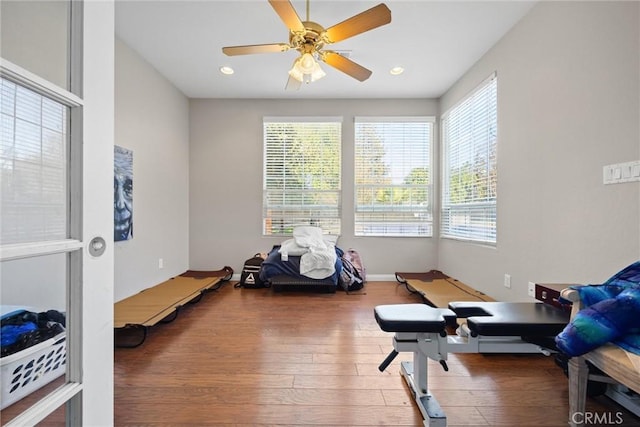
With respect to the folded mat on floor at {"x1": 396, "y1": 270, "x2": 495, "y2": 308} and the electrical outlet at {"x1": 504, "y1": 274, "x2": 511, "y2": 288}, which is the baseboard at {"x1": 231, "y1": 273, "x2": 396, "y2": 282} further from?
the electrical outlet at {"x1": 504, "y1": 274, "x2": 511, "y2": 288}

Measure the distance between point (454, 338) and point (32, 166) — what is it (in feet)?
6.09

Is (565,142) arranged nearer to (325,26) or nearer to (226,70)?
(325,26)

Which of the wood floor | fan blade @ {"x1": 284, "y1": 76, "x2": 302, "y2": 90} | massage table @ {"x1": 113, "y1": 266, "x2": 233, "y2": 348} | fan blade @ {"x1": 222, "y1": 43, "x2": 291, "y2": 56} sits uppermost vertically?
fan blade @ {"x1": 222, "y1": 43, "x2": 291, "y2": 56}

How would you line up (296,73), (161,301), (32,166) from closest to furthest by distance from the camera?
(32,166) → (296,73) → (161,301)

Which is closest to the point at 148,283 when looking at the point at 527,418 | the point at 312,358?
the point at 312,358

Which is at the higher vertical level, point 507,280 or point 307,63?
point 307,63

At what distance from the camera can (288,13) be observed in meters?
2.02

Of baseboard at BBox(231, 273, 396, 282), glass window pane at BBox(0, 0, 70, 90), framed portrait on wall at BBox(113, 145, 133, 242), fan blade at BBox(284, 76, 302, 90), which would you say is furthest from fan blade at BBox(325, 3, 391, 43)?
baseboard at BBox(231, 273, 396, 282)

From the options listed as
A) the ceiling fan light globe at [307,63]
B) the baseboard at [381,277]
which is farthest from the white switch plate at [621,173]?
the baseboard at [381,277]

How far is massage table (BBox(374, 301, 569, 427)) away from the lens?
142cm

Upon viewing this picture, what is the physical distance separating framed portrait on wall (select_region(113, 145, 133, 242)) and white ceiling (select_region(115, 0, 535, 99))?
4.00ft

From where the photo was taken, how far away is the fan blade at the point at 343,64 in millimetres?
2494

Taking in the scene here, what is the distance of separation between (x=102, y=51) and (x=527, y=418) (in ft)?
7.68
